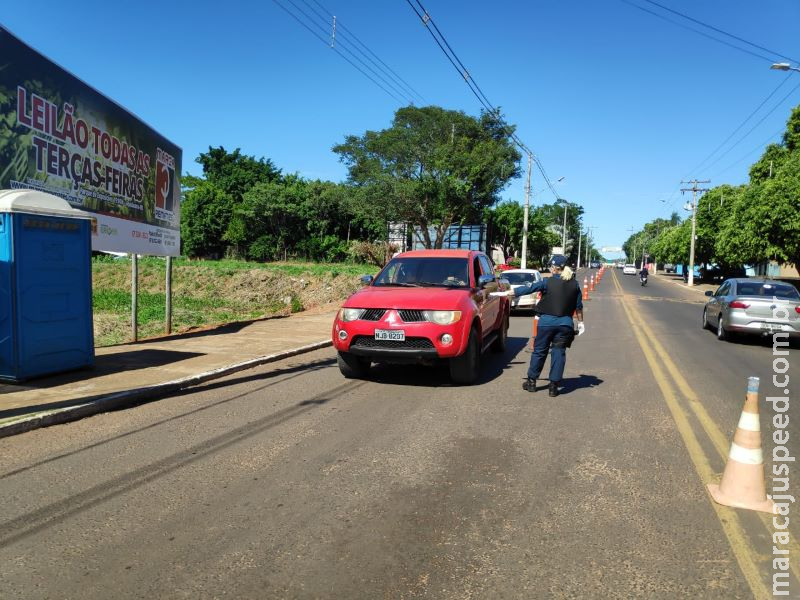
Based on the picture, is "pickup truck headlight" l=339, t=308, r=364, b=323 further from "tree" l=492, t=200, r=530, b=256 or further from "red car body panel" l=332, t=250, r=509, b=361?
"tree" l=492, t=200, r=530, b=256

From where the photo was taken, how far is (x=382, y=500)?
4.25m

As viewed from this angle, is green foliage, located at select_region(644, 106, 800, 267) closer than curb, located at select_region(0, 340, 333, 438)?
No

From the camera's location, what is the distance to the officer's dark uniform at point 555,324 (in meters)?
7.77

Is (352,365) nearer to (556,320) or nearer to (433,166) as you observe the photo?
(556,320)

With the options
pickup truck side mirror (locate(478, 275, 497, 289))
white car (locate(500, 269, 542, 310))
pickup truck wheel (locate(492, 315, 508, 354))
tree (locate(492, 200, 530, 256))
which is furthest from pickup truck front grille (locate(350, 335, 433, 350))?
tree (locate(492, 200, 530, 256))

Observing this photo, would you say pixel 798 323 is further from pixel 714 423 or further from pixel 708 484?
pixel 708 484

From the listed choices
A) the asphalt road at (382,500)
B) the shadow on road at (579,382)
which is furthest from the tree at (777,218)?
the asphalt road at (382,500)

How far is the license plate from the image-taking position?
308 inches

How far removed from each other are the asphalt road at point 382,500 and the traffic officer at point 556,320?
41 cm

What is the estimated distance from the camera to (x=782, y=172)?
33.9m

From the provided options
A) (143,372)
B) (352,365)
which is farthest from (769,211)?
(143,372)

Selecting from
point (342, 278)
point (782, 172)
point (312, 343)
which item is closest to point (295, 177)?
point (342, 278)

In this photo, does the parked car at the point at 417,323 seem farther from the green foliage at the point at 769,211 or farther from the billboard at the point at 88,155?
the green foliage at the point at 769,211

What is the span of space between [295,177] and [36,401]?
180 ft
